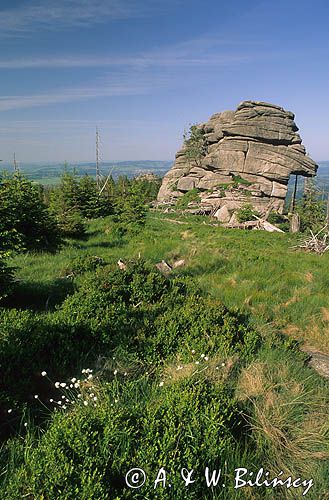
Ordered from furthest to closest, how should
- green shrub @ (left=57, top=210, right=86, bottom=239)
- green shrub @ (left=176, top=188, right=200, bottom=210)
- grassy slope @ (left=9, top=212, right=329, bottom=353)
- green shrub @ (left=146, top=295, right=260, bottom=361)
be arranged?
green shrub @ (left=176, top=188, right=200, bottom=210) < green shrub @ (left=57, top=210, right=86, bottom=239) < grassy slope @ (left=9, top=212, right=329, bottom=353) < green shrub @ (left=146, top=295, right=260, bottom=361)

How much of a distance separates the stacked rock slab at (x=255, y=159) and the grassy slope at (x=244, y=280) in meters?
30.3

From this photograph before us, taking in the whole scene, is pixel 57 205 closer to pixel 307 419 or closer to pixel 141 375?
pixel 141 375

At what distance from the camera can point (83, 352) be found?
5.23 metres

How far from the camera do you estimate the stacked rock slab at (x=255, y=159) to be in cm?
4478

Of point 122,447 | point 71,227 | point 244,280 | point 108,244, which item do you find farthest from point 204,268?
point 122,447

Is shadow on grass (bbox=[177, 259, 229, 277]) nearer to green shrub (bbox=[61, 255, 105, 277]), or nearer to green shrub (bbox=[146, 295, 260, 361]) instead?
green shrub (bbox=[61, 255, 105, 277])

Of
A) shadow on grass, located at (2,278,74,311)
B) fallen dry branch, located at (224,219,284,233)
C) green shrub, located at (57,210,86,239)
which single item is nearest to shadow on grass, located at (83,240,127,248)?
green shrub, located at (57,210,86,239)

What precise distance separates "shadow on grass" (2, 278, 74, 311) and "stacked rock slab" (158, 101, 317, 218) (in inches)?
1404

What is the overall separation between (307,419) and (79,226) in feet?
45.3

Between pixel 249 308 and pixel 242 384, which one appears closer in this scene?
pixel 242 384

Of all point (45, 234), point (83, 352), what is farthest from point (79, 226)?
point (83, 352)

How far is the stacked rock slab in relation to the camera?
44.8 metres

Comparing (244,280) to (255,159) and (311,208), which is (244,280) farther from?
(255,159)

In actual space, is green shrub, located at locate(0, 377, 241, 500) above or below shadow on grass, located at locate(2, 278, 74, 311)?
above
